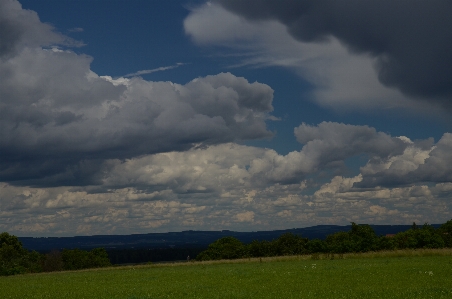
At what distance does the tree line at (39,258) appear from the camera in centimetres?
Answer: 11795

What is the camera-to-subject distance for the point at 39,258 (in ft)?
431

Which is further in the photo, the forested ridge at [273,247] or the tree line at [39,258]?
the tree line at [39,258]

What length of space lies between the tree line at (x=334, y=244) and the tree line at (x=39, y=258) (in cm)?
3870

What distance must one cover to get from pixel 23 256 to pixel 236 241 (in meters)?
57.0

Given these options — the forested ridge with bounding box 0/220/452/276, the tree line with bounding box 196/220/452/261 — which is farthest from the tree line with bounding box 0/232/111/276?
the tree line with bounding box 196/220/452/261

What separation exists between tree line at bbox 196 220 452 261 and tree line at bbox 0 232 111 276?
127 ft

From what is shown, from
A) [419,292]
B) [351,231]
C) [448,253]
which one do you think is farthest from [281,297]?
[351,231]

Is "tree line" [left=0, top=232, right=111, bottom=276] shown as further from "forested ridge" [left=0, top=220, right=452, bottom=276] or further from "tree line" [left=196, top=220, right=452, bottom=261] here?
"tree line" [left=196, top=220, right=452, bottom=261]

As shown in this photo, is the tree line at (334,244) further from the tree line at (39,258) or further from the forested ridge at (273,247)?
the tree line at (39,258)

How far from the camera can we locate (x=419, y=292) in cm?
2298

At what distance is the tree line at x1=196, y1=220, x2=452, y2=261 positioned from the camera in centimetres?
9212

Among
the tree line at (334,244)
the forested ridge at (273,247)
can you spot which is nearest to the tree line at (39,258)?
the forested ridge at (273,247)

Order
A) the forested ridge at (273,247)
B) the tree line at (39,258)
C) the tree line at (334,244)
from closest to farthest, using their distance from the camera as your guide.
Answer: the tree line at (334,244) < the forested ridge at (273,247) < the tree line at (39,258)

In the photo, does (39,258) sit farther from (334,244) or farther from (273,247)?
(334,244)
